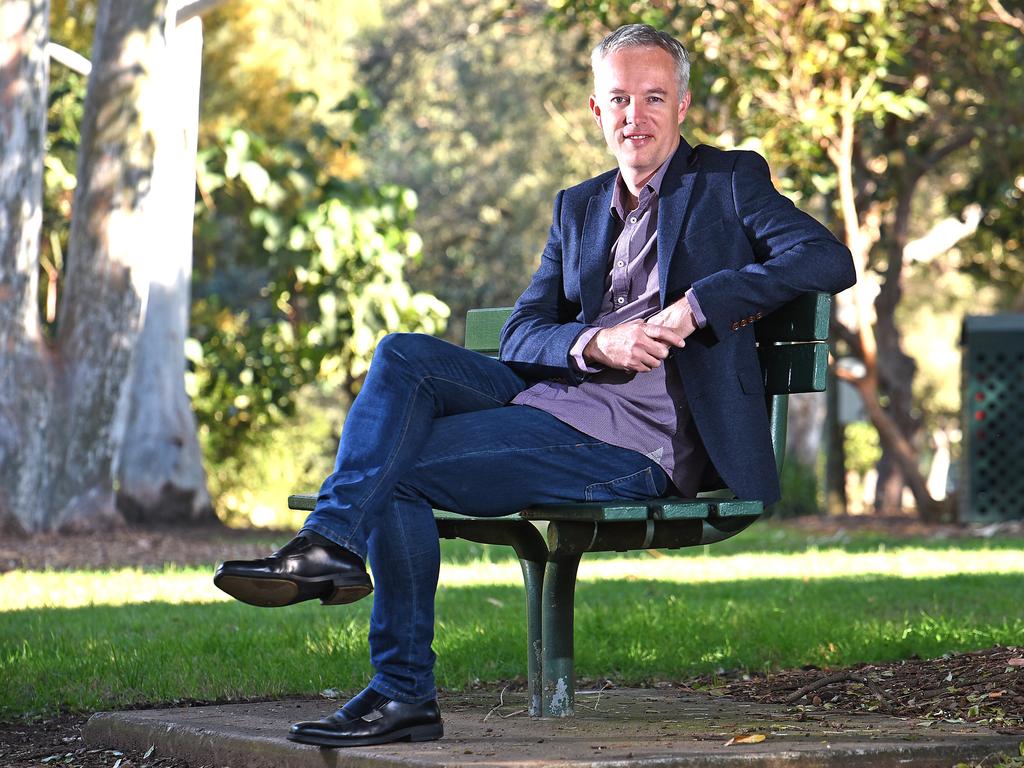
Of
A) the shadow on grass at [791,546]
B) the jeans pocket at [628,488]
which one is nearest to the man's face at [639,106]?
the jeans pocket at [628,488]

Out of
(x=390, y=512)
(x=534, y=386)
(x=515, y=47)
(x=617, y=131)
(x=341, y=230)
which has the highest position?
(x=515, y=47)

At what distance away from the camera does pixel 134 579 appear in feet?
26.0

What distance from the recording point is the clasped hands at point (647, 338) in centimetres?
365

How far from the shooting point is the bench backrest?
12.6 feet

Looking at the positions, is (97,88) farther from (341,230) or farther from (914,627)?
(914,627)

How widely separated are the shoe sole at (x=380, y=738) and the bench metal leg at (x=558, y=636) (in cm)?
49

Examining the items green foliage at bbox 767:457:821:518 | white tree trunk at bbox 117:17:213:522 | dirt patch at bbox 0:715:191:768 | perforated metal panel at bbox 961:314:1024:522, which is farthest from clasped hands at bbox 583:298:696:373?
green foliage at bbox 767:457:821:518

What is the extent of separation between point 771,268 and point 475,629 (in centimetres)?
240

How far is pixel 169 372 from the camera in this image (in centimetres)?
1188

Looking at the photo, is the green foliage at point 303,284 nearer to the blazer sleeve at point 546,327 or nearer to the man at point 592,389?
the blazer sleeve at point 546,327

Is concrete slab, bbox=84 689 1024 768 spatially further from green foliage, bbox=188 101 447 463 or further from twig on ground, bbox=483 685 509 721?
green foliage, bbox=188 101 447 463

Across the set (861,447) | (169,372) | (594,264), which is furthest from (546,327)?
(861,447)

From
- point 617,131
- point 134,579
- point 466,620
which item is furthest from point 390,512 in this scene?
point 134,579

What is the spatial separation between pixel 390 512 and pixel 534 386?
60 cm
